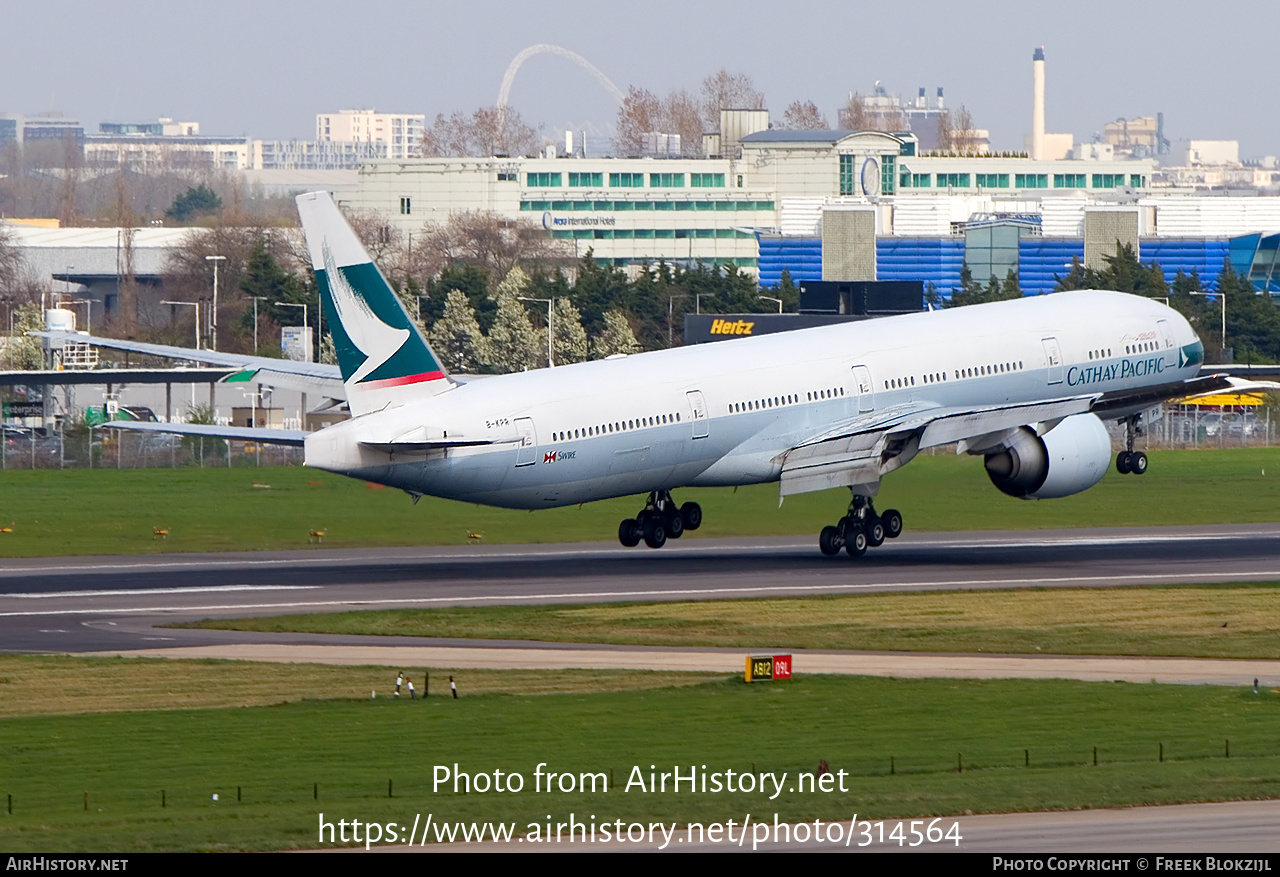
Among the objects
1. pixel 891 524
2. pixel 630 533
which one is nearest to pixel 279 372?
pixel 630 533

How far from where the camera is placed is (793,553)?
6400cm

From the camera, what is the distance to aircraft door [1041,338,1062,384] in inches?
2514

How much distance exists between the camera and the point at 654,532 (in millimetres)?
61906

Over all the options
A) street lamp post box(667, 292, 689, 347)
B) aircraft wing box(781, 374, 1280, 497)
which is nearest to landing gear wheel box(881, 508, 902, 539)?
aircraft wing box(781, 374, 1280, 497)

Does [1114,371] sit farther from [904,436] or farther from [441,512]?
[441,512]

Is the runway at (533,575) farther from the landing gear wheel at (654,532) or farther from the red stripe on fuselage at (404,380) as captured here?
the red stripe on fuselage at (404,380)

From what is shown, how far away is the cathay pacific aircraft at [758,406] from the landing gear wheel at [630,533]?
5cm

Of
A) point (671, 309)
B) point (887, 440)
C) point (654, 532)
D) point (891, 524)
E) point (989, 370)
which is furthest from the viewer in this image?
point (671, 309)

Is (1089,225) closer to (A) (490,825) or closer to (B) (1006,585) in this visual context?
(B) (1006,585)

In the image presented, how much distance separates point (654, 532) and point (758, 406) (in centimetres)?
606

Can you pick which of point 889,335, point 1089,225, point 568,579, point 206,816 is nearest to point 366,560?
point 568,579

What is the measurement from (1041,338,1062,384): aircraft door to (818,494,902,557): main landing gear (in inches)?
279

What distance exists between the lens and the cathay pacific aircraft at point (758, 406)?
50344 millimetres

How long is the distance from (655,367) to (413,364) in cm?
833
